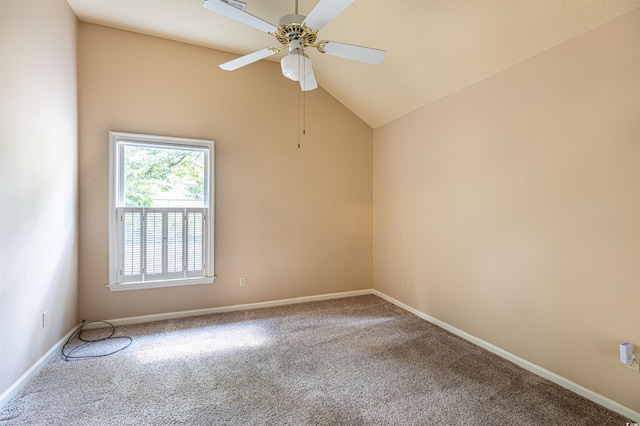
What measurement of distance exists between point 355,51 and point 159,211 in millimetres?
2704

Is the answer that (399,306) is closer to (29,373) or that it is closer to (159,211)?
(159,211)

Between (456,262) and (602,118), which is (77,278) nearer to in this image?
(456,262)

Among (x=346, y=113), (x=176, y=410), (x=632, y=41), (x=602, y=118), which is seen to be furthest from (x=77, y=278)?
(x=632, y=41)

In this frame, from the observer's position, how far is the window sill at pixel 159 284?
318cm

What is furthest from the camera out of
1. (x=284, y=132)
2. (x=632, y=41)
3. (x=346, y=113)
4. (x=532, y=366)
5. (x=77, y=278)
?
(x=346, y=113)

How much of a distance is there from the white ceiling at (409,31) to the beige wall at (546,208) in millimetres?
141

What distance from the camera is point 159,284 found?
Result: 132 inches

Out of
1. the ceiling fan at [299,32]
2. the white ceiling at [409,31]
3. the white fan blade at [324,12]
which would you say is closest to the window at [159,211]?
the white ceiling at [409,31]

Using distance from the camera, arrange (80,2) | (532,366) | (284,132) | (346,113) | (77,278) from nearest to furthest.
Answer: (532,366)
(80,2)
(77,278)
(284,132)
(346,113)

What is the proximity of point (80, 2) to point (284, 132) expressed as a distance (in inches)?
92.0

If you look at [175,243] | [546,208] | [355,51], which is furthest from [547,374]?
[175,243]

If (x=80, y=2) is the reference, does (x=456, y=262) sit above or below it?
below

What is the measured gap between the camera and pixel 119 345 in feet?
9.08

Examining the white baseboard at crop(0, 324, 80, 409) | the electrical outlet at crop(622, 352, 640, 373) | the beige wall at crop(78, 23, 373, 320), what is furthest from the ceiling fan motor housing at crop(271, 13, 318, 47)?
the white baseboard at crop(0, 324, 80, 409)
